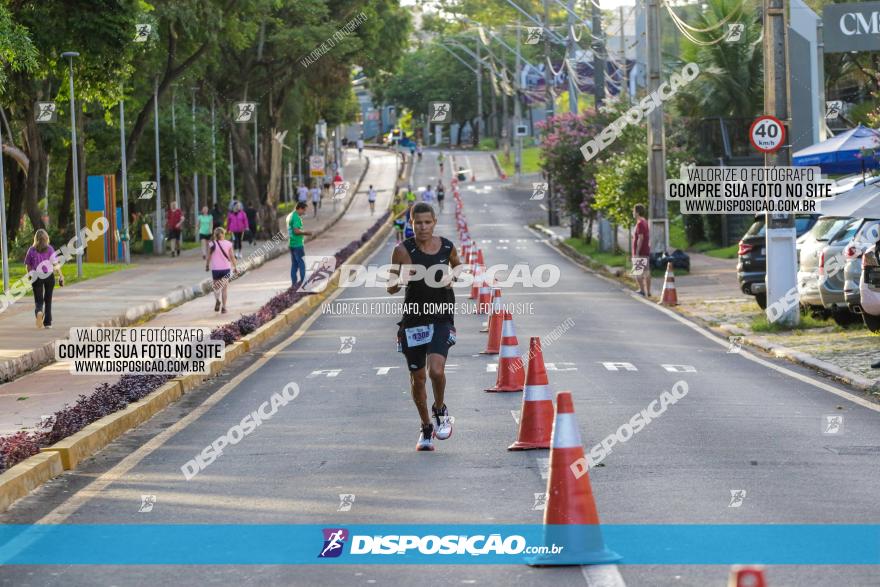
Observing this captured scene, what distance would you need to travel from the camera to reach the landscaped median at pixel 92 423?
1088cm

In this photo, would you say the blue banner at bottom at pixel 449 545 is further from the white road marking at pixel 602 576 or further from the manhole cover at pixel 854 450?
the manhole cover at pixel 854 450

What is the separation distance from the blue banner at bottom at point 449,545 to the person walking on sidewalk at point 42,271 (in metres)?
15.3

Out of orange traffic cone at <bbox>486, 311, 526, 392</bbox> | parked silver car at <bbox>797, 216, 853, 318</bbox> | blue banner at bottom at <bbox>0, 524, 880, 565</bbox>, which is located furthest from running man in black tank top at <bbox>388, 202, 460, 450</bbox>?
parked silver car at <bbox>797, 216, 853, 318</bbox>

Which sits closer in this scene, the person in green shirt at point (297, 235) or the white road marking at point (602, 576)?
the white road marking at point (602, 576)

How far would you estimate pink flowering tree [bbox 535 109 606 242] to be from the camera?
48.3m

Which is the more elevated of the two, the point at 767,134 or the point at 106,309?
the point at 767,134

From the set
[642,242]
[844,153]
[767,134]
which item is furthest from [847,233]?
[844,153]

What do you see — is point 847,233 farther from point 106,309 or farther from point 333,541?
point 333,541

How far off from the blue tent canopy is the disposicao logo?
24385 millimetres

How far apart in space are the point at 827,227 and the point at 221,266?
1057cm

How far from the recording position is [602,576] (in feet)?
24.2

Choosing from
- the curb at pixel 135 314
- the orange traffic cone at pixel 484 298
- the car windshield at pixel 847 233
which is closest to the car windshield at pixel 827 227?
the car windshield at pixel 847 233

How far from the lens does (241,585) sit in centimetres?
753

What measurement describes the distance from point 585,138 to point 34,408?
35.2 meters
